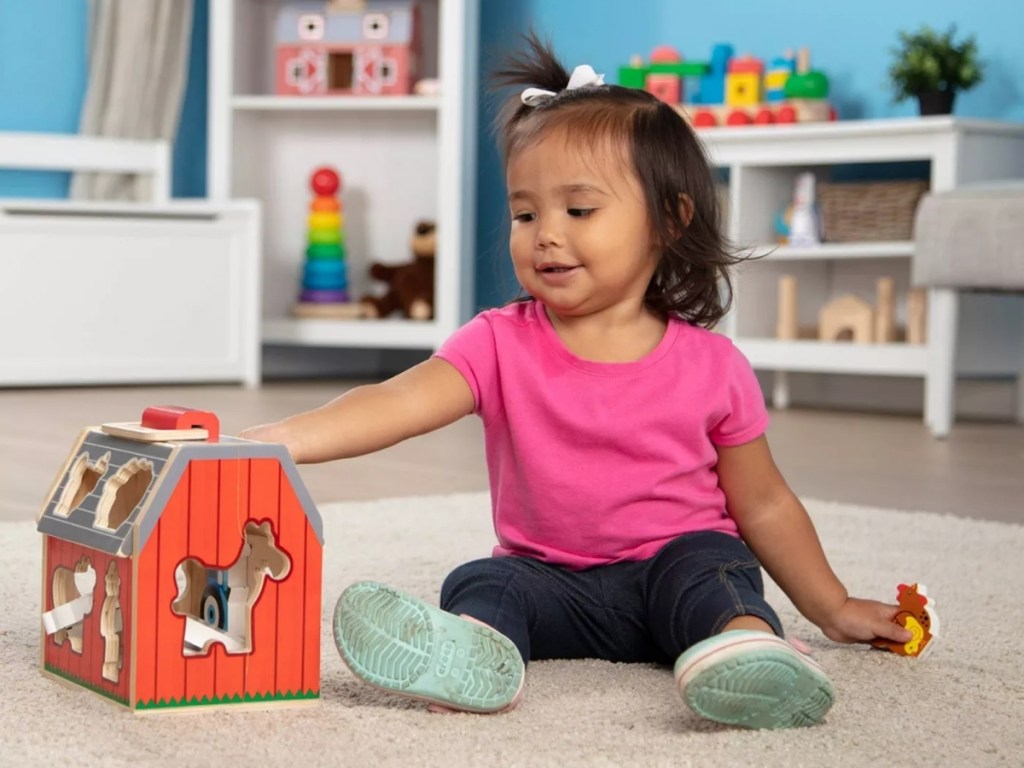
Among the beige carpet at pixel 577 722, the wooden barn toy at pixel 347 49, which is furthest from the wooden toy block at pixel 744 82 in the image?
the beige carpet at pixel 577 722

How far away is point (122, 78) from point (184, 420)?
3277 millimetres

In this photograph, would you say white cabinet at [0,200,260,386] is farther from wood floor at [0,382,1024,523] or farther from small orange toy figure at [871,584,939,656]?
small orange toy figure at [871,584,939,656]

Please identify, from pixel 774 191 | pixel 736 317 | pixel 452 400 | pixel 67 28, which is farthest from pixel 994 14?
pixel 452 400

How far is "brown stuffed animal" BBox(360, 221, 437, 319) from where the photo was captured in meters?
4.01

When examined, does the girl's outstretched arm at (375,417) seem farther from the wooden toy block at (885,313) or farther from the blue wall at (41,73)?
the blue wall at (41,73)

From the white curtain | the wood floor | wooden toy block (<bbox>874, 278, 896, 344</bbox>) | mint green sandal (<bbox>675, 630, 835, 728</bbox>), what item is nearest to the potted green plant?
wooden toy block (<bbox>874, 278, 896, 344</bbox>)

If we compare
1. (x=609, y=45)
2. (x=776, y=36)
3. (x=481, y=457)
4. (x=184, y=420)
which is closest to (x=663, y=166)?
(x=184, y=420)

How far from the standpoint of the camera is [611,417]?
1054 millimetres

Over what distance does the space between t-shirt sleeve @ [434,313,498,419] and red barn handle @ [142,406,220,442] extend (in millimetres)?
231

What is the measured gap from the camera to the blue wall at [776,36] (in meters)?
3.22

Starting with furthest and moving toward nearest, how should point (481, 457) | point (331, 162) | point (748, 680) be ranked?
point (331, 162) → point (481, 457) → point (748, 680)

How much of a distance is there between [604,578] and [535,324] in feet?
0.61

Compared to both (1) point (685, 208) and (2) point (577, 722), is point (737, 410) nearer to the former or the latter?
(1) point (685, 208)

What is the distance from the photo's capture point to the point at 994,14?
3.21 meters
